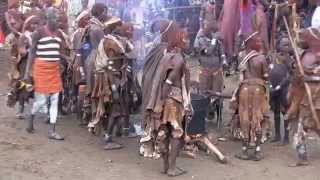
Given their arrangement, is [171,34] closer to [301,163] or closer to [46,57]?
[46,57]

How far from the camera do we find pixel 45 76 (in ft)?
28.8

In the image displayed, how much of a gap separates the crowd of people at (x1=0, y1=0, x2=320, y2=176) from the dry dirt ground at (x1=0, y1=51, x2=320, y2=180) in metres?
0.23

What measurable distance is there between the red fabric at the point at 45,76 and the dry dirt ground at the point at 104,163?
30.6 inches

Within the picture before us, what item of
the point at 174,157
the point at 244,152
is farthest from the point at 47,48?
the point at 244,152

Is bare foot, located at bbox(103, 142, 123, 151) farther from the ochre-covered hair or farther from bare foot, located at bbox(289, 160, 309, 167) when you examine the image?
bare foot, located at bbox(289, 160, 309, 167)

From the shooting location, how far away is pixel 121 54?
331 inches

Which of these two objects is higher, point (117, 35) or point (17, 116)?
point (117, 35)

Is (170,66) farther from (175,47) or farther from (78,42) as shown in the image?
(78,42)

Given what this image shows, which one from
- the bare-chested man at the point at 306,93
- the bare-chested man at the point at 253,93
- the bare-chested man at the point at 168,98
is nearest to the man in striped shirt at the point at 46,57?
the bare-chested man at the point at 168,98

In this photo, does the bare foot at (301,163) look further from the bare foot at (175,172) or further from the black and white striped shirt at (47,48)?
the black and white striped shirt at (47,48)

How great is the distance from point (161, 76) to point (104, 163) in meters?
1.51

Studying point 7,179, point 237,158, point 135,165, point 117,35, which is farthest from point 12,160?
point 237,158

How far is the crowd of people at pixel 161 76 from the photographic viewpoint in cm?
745

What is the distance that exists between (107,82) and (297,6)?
20.5 ft
